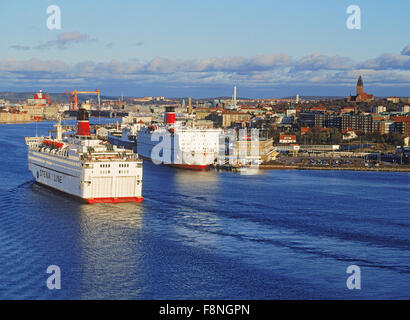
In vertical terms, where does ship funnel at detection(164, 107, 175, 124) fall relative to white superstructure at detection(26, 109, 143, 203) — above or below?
above

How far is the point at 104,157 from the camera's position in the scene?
13.9 metres

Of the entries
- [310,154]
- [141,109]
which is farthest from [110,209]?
[141,109]

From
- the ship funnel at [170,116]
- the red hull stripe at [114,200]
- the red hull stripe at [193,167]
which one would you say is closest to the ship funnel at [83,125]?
the red hull stripe at [114,200]

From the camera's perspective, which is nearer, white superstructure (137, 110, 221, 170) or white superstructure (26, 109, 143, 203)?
white superstructure (26, 109, 143, 203)

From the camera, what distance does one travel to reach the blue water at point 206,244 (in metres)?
8.13

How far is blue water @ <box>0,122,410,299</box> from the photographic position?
8.13 m

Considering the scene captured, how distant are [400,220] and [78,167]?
683 cm

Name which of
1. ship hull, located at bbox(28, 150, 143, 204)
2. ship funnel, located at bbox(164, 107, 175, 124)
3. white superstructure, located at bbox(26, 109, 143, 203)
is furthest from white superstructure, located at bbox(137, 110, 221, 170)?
ship hull, located at bbox(28, 150, 143, 204)

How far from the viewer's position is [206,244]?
10.2 m

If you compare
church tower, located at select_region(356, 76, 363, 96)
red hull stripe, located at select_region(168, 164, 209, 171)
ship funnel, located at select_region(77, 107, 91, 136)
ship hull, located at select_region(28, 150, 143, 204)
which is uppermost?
church tower, located at select_region(356, 76, 363, 96)

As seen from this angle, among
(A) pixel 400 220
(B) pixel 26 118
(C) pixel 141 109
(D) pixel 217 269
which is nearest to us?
(D) pixel 217 269

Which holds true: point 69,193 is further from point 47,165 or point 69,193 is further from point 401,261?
point 401,261

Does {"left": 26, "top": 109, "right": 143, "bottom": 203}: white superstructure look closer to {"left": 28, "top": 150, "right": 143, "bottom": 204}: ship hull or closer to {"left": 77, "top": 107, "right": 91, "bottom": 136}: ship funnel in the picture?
{"left": 28, "top": 150, "right": 143, "bottom": 204}: ship hull

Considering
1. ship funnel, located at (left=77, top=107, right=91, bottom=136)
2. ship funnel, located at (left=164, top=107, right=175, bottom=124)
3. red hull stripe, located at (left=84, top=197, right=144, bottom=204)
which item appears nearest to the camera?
red hull stripe, located at (left=84, top=197, right=144, bottom=204)
